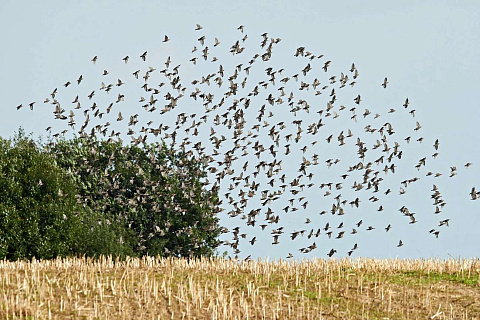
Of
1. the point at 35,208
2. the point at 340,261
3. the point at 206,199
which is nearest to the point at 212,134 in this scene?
the point at 206,199

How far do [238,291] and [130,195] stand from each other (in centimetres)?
2550

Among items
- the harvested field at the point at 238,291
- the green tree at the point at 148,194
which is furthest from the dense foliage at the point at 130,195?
the harvested field at the point at 238,291

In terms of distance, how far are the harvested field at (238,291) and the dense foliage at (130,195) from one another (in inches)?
513

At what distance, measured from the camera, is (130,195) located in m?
44.2

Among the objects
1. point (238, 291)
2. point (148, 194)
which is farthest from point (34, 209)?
point (238, 291)

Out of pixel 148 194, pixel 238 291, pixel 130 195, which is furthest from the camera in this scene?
pixel 130 195

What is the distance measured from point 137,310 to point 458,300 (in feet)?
31.5

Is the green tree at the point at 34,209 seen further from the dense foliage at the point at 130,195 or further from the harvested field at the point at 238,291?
the harvested field at the point at 238,291

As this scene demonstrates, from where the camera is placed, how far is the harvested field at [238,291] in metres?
17.8

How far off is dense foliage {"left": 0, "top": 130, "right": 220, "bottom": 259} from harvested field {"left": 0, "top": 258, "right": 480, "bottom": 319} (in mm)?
13022

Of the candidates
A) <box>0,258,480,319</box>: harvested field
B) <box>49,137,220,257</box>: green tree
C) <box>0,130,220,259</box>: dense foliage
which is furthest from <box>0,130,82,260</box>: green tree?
<box>0,258,480,319</box>: harvested field

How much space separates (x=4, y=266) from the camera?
2419 centimetres

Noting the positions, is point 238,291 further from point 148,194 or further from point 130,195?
point 130,195

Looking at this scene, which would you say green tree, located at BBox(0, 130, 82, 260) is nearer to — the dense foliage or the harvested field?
the dense foliage
